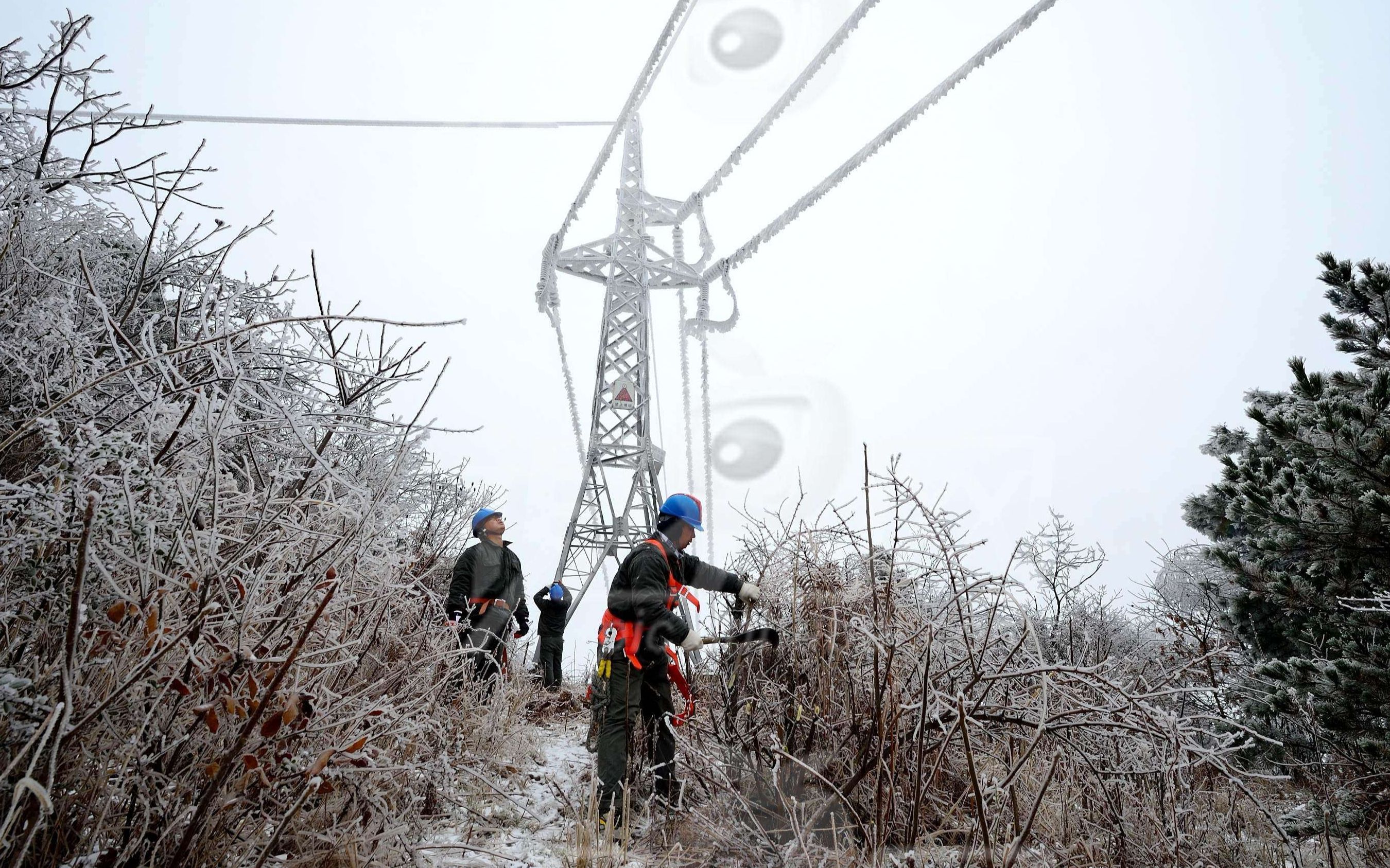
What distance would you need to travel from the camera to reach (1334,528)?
393 centimetres

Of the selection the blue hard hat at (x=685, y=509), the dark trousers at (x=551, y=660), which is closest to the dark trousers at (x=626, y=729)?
the blue hard hat at (x=685, y=509)

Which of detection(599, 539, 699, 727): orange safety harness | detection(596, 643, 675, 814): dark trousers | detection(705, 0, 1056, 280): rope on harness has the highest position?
detection(705, 0, 1056, 280): rope on harness

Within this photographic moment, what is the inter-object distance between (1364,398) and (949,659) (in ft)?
11.0

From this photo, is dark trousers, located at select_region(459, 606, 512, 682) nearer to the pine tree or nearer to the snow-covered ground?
the snow-covered ground

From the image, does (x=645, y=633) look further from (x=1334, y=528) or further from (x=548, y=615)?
(x=548, y=615)

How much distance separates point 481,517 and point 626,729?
2.68 m

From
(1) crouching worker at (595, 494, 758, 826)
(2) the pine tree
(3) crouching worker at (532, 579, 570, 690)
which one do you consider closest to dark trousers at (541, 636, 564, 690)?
(3) crouching worker at (532, 579, 570, 690)

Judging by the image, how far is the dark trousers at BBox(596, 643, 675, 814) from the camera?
13.0ft

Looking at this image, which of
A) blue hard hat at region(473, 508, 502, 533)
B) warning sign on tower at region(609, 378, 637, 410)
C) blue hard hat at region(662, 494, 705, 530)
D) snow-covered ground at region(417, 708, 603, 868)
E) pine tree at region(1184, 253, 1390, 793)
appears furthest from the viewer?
warning sign on tower at region(609, 378, 637, 410)

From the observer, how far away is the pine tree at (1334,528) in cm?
378

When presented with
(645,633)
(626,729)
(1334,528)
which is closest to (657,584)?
(645,633)

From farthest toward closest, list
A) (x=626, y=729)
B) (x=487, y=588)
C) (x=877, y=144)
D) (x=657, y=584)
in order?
(x=877, y=144) < (x=487, y=588) < (x=657, y=584) < (x=626, y=729)

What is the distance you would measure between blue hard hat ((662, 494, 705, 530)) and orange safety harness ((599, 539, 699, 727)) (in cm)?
27

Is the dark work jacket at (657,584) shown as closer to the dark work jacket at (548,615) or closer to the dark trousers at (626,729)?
the dark trousers at (626,729)
